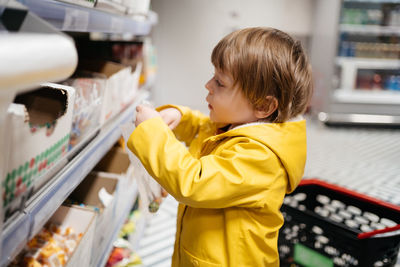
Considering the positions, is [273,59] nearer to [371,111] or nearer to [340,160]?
[340,160]

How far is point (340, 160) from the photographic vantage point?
12.1ft

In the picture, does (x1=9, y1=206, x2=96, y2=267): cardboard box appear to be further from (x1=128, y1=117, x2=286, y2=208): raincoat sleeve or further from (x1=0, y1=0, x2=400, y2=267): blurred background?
Result: (x1=128, y1=117, x2=286, y2=208): raincoat sleeve

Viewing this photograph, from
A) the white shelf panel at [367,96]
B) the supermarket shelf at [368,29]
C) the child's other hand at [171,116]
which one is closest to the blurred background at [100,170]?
the child's other hand at [171,116]

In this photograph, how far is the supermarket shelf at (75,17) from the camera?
0.86 metres

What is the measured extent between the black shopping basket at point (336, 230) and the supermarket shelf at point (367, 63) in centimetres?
392

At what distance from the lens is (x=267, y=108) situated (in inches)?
43.6

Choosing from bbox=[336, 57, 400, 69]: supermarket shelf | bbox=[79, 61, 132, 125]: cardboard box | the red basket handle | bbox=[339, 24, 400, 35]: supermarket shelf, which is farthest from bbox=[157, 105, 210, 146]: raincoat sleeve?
bbox=[336, 57, 400, 69]: supermarket shelf

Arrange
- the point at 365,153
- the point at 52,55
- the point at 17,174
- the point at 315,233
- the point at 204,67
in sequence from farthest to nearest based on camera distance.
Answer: the point at 204,67 < the point at 365,153 < the point at 315,233 < the point at 17,174 < the point at 52,55

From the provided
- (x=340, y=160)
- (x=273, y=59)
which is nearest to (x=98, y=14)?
(x=273, y=59)

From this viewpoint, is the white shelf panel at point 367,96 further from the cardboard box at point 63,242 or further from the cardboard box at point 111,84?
the cardboard box at point 63,242

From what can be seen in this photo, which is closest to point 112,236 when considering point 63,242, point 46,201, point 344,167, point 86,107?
point 63,242

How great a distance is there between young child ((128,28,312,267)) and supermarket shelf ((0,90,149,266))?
220 mm

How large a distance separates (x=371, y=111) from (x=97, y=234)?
4.58 metres

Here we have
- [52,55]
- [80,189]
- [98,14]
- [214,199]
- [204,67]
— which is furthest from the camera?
[204,67]
